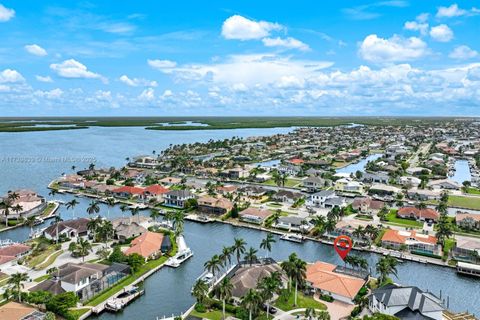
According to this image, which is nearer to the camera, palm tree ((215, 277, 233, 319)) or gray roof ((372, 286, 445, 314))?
gray roof ((372, 286, 445, 314))

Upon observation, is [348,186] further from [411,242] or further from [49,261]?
[49,261]

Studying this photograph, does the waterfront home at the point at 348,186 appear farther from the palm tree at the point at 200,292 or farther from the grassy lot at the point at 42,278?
the grassy lot at the point at 42,278

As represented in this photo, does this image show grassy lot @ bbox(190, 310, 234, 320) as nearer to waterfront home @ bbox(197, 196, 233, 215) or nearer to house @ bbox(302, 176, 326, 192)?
waterfront home @ bbox(197, 196, 233, 215)

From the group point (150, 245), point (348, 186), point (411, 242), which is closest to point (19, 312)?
point (150, 245)

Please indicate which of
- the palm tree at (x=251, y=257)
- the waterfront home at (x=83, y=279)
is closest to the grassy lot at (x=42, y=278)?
the waterfront home at (x=83, y=279)

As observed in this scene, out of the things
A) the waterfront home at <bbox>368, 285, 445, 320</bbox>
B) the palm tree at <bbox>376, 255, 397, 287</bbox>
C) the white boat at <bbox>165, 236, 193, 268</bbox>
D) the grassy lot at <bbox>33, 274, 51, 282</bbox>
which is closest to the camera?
the waterfront home at <bbox>368, 285, 445, 320</bbox>

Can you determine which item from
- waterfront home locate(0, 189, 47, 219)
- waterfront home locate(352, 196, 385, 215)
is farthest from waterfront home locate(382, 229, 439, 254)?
waterfront home locate(0, 189, 47, 219)
